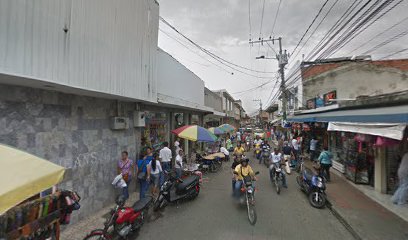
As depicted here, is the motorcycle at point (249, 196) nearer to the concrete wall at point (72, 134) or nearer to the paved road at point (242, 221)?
the paved road at point (242, 221)

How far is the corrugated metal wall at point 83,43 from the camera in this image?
3271 millimetres

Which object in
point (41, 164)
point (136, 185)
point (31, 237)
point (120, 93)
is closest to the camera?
point (41, 164)

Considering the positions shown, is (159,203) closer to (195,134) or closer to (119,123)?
(119,123)

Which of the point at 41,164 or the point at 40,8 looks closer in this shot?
the point at 41,164

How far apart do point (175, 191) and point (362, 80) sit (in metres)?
16.1

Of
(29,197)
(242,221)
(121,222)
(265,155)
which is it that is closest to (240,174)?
(242,221)

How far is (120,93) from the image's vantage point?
5742mm

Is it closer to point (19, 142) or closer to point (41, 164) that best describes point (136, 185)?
point (19, 142)

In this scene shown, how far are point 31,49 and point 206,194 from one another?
6465mm

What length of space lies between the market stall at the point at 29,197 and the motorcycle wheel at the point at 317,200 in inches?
256

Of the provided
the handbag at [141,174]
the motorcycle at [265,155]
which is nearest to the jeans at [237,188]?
the handbag at [141,174]

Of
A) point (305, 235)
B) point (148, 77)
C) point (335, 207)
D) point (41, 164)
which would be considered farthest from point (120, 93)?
point (335, 207)

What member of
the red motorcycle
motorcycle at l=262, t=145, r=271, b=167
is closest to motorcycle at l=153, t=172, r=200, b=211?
the red motorcycle

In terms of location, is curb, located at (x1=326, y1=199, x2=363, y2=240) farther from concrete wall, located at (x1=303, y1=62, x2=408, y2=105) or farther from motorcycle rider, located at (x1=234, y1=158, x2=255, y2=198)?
concrete wall, located at (x1=303, y1=62, x2=408, y2=105)
